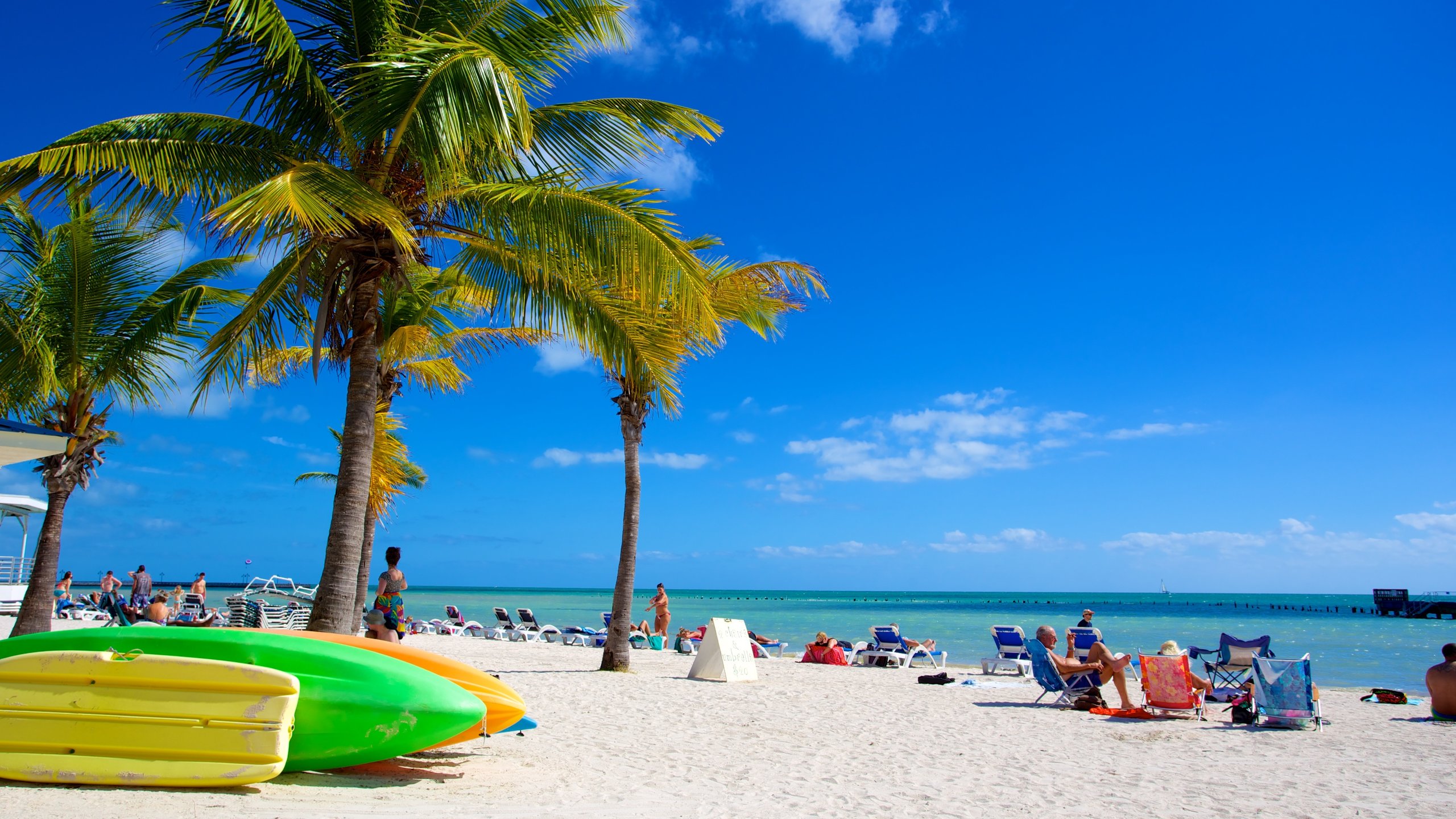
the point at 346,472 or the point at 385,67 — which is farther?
the point at 346,472

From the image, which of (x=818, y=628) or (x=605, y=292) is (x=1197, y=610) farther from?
(x=605, y=292)

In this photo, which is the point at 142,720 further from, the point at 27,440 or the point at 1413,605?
the point at 1413,605

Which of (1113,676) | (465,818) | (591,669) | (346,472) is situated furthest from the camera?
(591,669)

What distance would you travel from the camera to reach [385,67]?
591 centimetres

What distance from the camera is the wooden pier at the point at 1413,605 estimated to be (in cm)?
5484

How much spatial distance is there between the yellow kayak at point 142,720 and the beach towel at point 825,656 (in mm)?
11773

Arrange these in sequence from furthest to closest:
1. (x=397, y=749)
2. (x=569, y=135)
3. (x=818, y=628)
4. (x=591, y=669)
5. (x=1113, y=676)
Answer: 1. (x=818, y=628)
2. (x=591, y=669)
3. (x=1113, y=676)
4. (x=569, y=135)
5. (x=397, y=749)

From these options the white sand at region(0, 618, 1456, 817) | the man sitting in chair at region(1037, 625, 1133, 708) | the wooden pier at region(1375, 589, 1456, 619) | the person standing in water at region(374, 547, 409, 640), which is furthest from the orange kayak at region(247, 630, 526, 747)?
the wooden pier at region(1375, 589, 1456, 619)

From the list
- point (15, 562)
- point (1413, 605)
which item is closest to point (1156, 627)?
point (1413, 605)

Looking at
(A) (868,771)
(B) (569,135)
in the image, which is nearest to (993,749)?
(A) (868,771)

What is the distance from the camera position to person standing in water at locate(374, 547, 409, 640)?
26.5 feet

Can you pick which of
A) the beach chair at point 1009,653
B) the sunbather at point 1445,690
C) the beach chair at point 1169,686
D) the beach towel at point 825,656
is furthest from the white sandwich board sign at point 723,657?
the sunbather at point 1445,690

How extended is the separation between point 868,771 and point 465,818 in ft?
8.93

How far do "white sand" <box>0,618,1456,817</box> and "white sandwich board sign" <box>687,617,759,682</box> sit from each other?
1.58 metres
